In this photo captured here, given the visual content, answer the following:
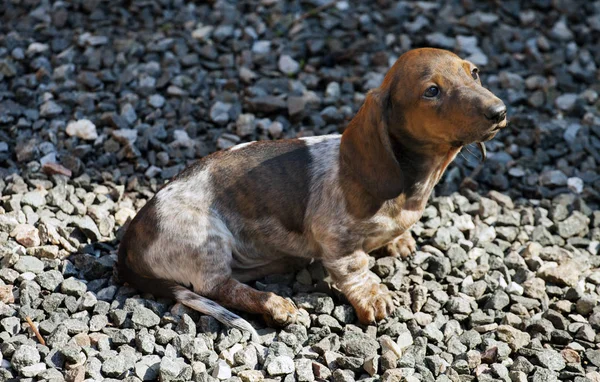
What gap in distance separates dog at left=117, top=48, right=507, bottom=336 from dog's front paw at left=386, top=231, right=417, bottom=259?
303mm

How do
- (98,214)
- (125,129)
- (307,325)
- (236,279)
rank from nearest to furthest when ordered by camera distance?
(307,325) → (236,279) → (98,214) → (125,129)

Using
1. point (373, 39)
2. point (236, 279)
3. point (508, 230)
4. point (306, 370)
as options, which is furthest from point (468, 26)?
point (306, 370)

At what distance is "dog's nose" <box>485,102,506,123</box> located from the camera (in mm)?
4641

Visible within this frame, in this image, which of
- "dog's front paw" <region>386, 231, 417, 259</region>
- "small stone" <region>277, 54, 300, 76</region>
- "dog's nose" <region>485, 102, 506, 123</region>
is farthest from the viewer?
"small stone" <region>277, 54, 300, 76</region>

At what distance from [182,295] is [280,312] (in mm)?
652

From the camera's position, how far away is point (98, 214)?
6.09 m

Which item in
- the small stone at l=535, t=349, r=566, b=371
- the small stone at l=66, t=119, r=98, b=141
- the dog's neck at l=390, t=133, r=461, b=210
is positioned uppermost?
the dog's neck at l=390, t=133, r=461, b=210

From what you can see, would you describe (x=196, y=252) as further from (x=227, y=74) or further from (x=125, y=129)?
(x=227, y=74)

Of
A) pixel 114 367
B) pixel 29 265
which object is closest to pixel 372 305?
pixel 114 367

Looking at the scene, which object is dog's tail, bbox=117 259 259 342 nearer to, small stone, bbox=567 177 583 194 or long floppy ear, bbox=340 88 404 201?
long floppy ear, bbox=340 88 404 201

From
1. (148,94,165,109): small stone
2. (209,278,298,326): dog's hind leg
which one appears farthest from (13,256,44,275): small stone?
(148,94,165,109): small stone

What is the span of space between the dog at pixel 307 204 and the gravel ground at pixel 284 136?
0.62 feet

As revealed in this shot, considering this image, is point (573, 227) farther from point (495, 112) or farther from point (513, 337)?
point (495, 112)

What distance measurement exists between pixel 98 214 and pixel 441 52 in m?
2.76
